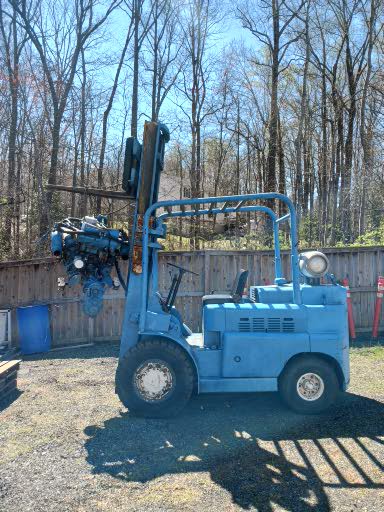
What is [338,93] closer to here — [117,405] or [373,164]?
[373,164]

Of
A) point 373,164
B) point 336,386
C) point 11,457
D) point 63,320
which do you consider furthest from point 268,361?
point 373,164

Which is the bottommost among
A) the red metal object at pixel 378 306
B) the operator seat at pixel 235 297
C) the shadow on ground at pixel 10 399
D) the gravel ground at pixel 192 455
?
the gravel ground at pixel 192 455

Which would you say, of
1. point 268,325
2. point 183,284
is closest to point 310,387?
point 268,325

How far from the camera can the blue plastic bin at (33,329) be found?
31.7 ft

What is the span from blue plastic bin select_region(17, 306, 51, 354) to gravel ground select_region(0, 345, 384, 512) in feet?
8.97

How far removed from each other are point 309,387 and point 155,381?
1808 mm

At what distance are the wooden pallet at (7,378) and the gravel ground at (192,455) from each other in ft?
0.57

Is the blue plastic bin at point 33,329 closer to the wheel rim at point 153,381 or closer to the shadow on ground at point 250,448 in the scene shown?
the shadow on ground at point 250,448

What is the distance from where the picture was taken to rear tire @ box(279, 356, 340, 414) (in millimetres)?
5863

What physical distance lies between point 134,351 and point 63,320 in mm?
4873

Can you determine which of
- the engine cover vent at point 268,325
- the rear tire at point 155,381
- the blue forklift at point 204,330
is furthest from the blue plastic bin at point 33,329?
the engine cover vent at point 268,325

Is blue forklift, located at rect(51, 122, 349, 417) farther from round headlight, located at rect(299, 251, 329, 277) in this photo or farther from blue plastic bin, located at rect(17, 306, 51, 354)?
blue plastic bin, located at rect(17, 306, 51, 354)

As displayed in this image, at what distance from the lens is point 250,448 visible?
493 cm

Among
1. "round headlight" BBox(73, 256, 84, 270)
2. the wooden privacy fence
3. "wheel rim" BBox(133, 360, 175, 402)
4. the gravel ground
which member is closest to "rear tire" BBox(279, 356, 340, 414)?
the gravel ground
